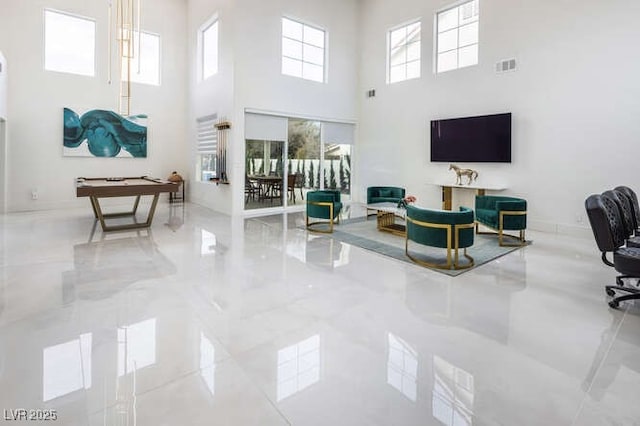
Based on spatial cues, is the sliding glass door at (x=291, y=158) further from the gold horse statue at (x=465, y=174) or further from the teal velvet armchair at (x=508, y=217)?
the teal velvet armchair at (x=508, y=217)

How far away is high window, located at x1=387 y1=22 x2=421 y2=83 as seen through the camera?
8578mm

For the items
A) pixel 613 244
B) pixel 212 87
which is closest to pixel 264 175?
pixel 212 87

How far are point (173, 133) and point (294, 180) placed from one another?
3.78m

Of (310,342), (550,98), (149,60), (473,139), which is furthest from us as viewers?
(149,60)

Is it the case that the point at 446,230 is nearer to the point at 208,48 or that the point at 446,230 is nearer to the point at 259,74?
the point at 259,74

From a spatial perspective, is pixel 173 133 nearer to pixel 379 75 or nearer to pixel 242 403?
pixel 379 75

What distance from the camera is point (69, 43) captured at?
825cm

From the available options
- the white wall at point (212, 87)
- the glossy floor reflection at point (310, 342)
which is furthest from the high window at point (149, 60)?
the glossy floor reflection at point (310, 342)

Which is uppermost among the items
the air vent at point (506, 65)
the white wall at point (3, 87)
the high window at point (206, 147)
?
the air vent at point (506, 65)

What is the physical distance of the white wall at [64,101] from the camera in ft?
25.3

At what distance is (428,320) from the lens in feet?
9.58

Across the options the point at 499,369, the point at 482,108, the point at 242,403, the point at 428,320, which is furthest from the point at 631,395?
the point at 482,108

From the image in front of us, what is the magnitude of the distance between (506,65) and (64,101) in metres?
9.55

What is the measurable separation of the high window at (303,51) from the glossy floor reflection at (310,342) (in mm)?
5868
